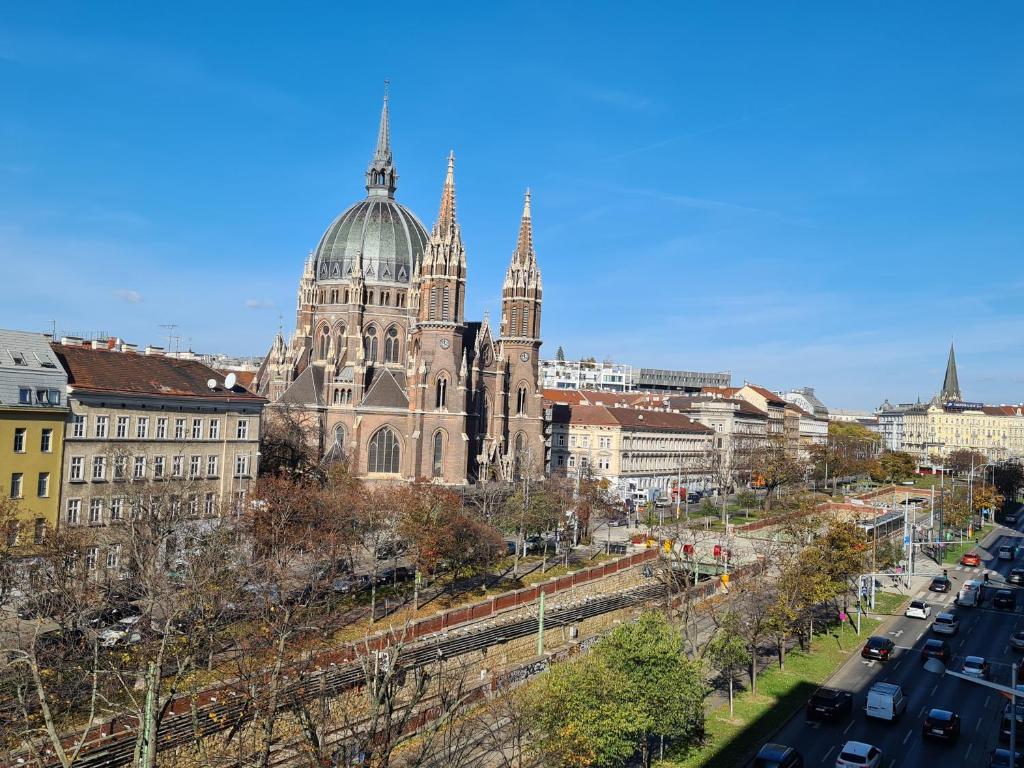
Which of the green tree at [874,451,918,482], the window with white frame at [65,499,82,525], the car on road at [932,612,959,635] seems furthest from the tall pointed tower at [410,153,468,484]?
the green tree at [874,451,918,482]

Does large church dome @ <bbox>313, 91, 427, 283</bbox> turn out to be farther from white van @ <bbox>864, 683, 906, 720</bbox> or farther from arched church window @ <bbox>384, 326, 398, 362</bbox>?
white van @ <bbox>864, 683, 906, 720</bbox>

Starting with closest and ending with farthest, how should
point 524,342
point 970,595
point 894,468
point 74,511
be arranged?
point 74,511, point 970,595, point 524,342, point 894,468

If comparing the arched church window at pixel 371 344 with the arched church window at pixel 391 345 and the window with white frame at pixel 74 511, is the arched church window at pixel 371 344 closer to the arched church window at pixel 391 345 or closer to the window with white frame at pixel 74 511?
the arched church window at pixel 391 345

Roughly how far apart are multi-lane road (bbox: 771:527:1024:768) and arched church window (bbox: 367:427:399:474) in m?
50.8

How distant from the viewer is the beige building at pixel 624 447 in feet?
402

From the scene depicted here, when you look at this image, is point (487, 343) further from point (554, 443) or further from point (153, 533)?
point (153, 533)

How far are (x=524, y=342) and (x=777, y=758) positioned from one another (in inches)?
2824

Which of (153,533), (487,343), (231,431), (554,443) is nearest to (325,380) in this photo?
(487,343)

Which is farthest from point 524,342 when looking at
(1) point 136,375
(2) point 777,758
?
(2) point 777,758

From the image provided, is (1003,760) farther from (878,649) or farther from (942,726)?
(878,649)

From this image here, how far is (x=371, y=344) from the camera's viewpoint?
104562 mm

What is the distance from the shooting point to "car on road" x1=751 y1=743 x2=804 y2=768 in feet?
112

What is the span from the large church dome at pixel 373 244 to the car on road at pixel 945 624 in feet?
226

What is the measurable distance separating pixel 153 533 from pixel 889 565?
56.0 meters
